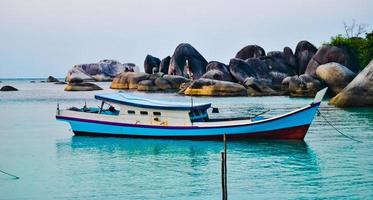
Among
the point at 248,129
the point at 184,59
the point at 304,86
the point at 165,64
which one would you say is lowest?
the point at 248,129

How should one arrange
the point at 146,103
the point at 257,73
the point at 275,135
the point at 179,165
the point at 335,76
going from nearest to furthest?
the point at 179,165
the point at 275,135
the point at 146,103
the point at 335,76
the point at 257,73

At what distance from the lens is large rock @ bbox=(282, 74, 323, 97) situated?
49.8 m

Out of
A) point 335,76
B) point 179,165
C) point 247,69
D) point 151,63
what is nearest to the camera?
point 179,165

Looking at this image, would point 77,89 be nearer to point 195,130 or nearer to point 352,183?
point 195,130

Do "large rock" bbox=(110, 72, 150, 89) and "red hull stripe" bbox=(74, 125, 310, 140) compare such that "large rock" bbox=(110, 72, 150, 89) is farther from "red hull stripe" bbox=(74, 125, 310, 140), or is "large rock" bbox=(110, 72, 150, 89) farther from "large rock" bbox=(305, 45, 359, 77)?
"red hull stripe" bbox=(74, 125, 310, 140)

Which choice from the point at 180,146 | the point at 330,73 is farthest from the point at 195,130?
the point at 330,73

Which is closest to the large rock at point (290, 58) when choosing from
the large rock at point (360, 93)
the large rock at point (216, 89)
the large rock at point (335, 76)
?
the large rock at point (216, 89)

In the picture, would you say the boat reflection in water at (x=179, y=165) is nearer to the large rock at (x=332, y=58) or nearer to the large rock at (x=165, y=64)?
the large rock at (x=332, y=58)

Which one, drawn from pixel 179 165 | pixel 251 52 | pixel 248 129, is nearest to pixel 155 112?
pixel 248 129

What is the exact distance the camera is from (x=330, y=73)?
4975 cm

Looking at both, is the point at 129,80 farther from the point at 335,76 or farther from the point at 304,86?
the point at 335,76

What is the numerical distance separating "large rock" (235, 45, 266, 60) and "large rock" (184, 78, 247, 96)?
1575 cm

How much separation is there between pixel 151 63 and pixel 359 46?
1361 inches

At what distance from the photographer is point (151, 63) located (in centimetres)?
8656
